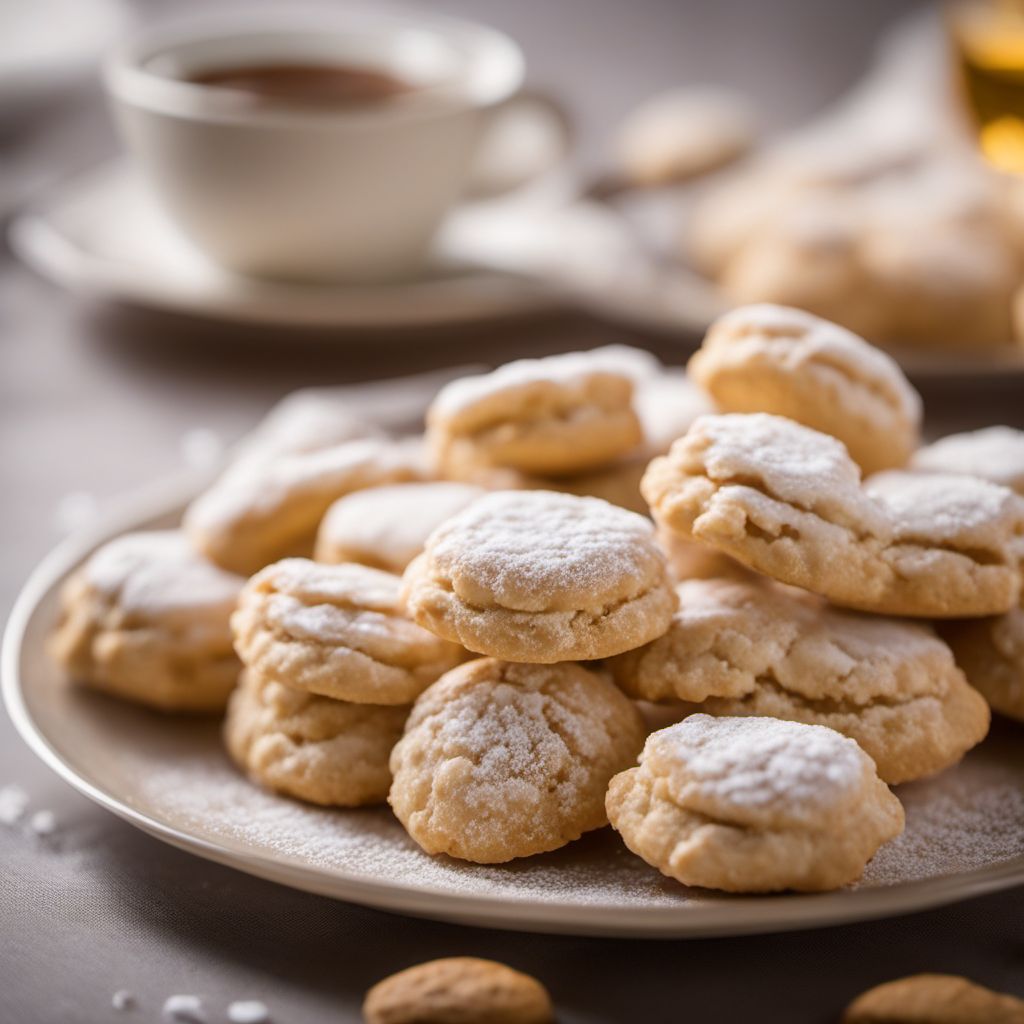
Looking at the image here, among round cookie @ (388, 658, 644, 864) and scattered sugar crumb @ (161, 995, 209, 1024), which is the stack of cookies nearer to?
round cookie @ (388, 658, 644, 864)

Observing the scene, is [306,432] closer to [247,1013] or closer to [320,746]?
[320,746]

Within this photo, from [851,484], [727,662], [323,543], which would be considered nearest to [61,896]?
[323,543]

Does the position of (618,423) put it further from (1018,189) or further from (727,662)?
(1018,189)

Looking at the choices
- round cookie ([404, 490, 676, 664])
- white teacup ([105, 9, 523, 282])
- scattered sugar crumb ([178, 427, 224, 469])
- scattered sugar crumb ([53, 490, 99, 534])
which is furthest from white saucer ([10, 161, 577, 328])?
round cookie ([404, 490, 676, 664])

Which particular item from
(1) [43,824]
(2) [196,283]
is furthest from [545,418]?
(2) [196,283]

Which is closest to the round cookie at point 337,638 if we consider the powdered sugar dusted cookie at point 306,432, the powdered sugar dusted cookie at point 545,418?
the powdered sugar dusted cookie at point 545,418

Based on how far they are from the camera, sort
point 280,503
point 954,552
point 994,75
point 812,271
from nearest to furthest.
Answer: point 954,552, point 280,503, point 812,271, point 994,75

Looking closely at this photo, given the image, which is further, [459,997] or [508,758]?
[508,758]
